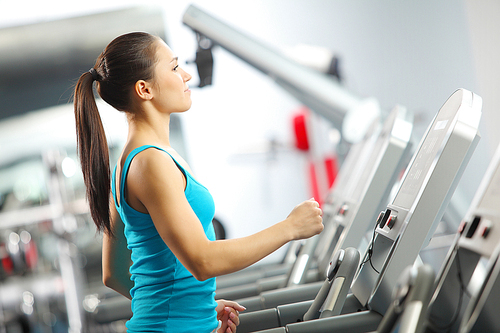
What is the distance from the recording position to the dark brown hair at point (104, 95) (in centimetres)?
109

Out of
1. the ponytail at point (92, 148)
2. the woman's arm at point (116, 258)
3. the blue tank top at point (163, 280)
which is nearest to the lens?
the blue tank top at point (163, 280)

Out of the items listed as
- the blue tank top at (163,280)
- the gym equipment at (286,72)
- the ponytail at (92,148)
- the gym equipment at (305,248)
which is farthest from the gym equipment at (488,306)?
the gym equipment at (286,72)

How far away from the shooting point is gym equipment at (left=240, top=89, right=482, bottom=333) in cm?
111

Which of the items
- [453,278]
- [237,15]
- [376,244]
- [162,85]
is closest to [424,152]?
[376,244]

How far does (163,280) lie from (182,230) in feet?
0.63

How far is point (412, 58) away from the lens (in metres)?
4.59

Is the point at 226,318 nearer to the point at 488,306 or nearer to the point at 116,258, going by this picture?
the point at 116,258

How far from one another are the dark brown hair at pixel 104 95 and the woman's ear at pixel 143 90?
1 centimetres

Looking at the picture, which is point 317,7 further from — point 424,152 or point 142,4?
point 424,152

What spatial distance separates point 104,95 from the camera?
3.80ft

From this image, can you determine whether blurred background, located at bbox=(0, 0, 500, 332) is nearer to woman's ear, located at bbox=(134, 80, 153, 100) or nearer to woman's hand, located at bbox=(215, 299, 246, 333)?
woman's hand, located at bbox=(215, 299, 246, 333)

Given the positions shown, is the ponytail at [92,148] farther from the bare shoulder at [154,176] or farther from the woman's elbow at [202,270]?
the woman's elbow at [202,270]

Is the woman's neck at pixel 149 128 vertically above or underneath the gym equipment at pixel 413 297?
above

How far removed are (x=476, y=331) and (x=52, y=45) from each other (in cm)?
434
